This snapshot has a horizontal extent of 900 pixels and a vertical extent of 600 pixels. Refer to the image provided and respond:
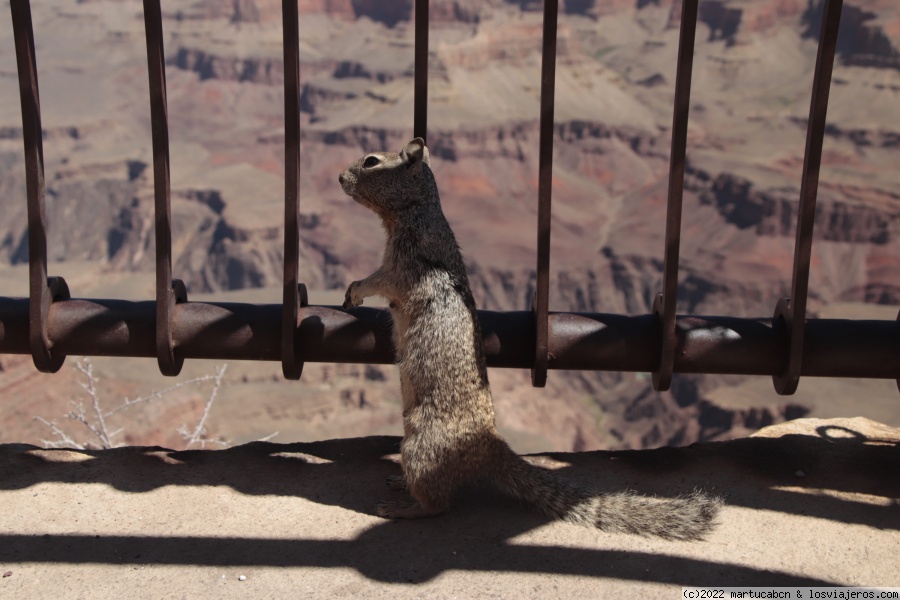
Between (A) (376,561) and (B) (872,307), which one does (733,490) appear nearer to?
(A) (376,561)

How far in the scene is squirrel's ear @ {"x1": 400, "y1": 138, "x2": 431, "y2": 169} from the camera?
450 cm

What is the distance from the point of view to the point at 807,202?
13.0 feet

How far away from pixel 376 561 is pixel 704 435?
40068 millimetres

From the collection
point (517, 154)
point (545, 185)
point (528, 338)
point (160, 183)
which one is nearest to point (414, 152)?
point (545, 185)

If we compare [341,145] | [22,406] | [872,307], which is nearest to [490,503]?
[22,406]

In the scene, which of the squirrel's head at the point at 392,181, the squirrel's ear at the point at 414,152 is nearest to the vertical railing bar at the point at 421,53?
the squirrel's ear at the point at 414,152

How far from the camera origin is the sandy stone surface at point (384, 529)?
3584 mm

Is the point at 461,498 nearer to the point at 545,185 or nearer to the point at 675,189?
the point at 545,185

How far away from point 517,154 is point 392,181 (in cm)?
6452

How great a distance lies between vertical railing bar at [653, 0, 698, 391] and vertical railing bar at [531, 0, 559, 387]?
0.53 meters

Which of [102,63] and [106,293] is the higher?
[102,63]

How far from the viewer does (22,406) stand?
31125mm

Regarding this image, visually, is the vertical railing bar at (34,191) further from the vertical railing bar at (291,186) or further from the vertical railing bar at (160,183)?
the vertical railing bar at (291,186)

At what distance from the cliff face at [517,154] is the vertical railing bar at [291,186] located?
37.7m
